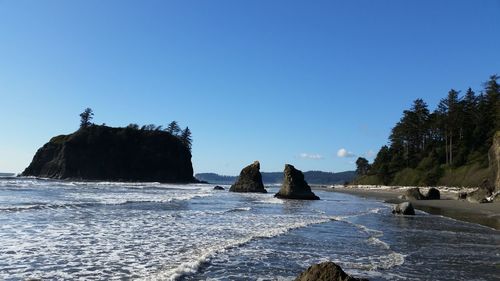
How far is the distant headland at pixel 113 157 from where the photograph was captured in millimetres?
127062

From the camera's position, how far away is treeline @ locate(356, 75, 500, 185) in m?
70.2

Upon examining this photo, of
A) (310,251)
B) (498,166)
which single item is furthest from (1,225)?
(498,166)

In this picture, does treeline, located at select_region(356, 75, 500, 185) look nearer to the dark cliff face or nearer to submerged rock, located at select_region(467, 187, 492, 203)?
submerged rock, located at select_region(467, 187, 492, 203)

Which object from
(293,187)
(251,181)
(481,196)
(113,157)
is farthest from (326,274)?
(113,157)

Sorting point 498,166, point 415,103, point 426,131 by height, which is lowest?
point 498,166

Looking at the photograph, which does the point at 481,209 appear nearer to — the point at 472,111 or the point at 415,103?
the point at 472,111

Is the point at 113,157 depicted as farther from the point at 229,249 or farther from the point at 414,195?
the point at 229,249

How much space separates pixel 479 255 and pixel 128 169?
132 metres

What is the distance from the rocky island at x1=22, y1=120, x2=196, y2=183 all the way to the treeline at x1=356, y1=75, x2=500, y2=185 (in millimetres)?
67067

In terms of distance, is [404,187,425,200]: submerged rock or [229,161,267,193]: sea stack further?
[229,161,267,193]: sea stack

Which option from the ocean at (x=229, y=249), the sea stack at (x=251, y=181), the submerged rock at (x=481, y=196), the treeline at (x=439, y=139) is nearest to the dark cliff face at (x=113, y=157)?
the treeline at (x=439, y=139)

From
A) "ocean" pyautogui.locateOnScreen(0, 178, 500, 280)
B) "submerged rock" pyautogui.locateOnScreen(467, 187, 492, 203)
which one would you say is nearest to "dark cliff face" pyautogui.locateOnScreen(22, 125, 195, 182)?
"submerged rock" pyautogui.locateOnScreen(467, 187, 492, 203)

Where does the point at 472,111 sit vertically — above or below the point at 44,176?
above

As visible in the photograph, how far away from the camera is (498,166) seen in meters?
38.3
